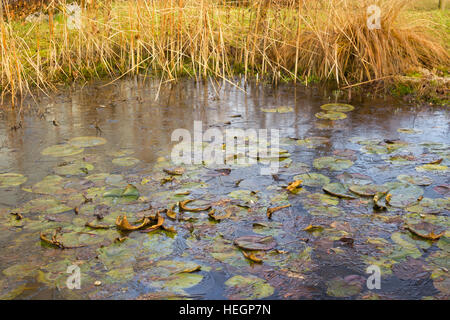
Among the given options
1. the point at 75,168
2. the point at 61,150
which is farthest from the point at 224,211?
the point at 61,150

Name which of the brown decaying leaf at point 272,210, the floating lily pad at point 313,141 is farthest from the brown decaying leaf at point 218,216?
the floating lily pad at point 313,141

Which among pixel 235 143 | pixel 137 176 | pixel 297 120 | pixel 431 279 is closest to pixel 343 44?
pixel 297 120

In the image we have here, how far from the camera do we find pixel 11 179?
2.77m

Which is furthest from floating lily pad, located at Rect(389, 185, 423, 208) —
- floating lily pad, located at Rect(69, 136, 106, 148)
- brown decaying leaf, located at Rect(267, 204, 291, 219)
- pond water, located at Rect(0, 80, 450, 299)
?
floating lily pad, located at Rect(69, 136, 106, 148)

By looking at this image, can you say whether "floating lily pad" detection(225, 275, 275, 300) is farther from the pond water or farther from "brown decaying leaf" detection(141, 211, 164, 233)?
"brown decaying leaf" detection(141, 211, 164, 233)

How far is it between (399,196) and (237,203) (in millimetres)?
832

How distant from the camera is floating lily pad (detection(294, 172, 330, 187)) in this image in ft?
8.93

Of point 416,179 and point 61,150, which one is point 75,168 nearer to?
point 61,150

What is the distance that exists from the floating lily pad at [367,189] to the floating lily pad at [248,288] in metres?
0.94

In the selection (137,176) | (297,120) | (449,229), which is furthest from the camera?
(297,120)

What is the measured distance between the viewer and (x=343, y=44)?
4.95 metres

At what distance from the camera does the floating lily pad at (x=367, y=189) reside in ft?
8.42

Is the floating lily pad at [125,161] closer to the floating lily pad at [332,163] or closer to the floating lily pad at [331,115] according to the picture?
the floating lily pad at [332,163]
